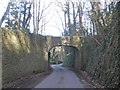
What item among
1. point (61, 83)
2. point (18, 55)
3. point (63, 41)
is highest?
point (63, 41)

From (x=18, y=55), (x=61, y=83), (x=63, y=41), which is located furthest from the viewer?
(x=63, y=41)

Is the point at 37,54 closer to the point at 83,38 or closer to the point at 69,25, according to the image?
the point at 83,38

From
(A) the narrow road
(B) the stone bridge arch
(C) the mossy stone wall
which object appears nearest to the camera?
(A) the narrow road

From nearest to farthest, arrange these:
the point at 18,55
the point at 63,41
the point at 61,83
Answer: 1. the point at 61,83
2. the point at 18,55
3. the point at 63,41

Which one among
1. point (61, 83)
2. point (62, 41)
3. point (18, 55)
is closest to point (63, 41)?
point (62, 41)

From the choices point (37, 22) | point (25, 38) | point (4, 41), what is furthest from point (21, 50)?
point (37, 22)

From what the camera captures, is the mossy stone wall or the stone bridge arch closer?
the mossy stone wall

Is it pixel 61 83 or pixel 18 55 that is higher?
pixel 18 55

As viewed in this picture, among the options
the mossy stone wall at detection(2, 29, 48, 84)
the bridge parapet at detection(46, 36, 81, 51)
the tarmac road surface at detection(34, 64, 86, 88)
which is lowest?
the tarmac road surface at detection(34, 64, 86, 88)

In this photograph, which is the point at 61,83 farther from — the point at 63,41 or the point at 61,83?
the point at 63,41

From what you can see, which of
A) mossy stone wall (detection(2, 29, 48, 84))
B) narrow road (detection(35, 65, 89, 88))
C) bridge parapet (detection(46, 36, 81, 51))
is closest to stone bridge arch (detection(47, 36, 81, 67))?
bridge parapet (detection(46, 36, 81, 51))

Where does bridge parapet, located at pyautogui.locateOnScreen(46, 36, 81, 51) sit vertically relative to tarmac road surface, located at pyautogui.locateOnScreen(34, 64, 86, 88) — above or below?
above

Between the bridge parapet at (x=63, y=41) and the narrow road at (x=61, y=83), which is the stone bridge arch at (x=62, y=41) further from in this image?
the narrow road at (x=61, y=83)

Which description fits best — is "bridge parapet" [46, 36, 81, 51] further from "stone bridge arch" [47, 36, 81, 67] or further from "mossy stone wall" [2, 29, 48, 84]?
"mossy stone wall" [2, 29, 48, 84]
